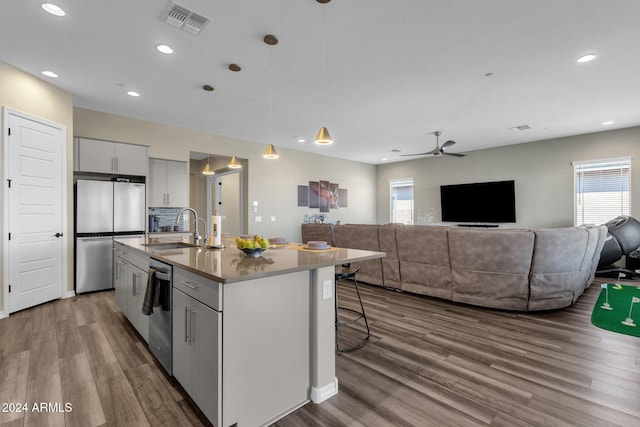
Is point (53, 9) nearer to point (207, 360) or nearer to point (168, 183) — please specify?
point (207, 360)

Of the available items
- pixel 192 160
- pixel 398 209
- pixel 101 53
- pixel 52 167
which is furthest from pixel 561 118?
pixel 52 167

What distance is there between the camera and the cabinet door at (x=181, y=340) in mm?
1757

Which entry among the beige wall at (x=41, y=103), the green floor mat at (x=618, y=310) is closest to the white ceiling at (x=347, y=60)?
the beige wall at (x=41, y=103)

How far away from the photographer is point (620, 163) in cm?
580

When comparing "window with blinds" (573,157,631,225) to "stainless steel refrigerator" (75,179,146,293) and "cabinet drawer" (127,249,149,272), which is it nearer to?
"cabinet drawer" (127,249,149,272)

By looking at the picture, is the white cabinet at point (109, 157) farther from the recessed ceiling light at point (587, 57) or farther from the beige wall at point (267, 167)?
the recessed ceiling light at point (587, 57)

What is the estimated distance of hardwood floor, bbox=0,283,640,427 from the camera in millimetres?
1686

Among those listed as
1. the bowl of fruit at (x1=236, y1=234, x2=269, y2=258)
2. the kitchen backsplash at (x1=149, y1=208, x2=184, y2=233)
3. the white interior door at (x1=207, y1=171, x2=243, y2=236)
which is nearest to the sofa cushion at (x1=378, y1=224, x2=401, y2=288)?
the bowl of fruit at (x1=236, y1=234, x2=269, y2=258)

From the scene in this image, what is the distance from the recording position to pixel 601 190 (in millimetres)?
6004

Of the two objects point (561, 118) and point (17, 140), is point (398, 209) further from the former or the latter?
point (17, 140)

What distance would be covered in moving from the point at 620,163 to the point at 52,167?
961 centimetres

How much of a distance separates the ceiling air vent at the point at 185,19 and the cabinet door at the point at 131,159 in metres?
2.90

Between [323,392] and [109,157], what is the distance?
4.74m

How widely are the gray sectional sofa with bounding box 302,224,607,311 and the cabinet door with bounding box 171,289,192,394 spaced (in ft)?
10.2
